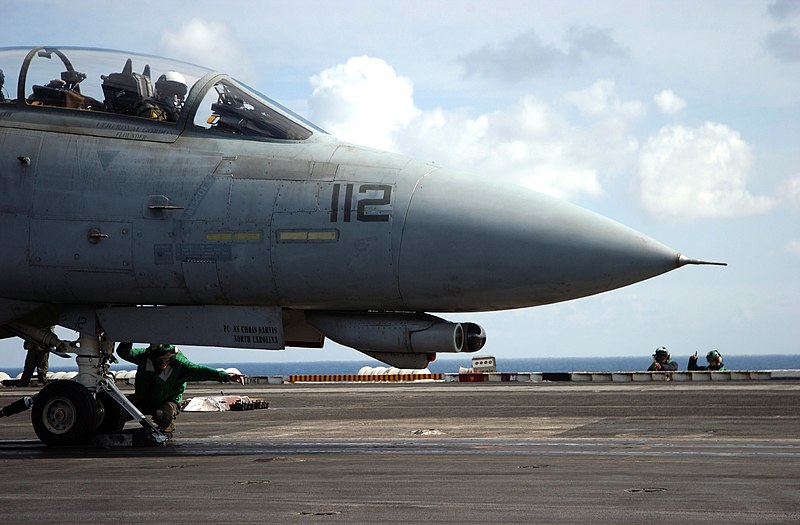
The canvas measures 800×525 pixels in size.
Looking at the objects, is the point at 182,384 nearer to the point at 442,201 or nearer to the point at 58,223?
the point at 58,223

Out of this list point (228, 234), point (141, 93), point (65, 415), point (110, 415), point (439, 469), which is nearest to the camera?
point (439, 469)

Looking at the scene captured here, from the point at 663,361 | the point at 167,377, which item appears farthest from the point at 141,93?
the point at 663,361

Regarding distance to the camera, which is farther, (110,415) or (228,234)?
(110,415)

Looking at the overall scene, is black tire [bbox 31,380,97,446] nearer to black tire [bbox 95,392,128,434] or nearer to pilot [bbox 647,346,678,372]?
black tire [bbox 95,392,128,434]

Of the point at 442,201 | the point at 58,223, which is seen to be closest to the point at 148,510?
the point at 442,201

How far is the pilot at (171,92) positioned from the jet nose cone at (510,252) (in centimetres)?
305

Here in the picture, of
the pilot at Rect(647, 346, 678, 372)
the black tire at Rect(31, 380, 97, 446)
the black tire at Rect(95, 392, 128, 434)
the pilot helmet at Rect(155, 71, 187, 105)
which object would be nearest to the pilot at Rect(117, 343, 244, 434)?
the black tire at Rect(95, 392, 128, 434)

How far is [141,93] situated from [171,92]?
349mm

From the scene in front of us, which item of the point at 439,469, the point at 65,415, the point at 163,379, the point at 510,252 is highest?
the point at 510,252

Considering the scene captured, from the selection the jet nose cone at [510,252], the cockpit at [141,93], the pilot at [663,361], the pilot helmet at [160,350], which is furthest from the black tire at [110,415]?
the pilot at [663,361]

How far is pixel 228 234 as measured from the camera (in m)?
11.8

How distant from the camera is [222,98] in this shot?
496 inches

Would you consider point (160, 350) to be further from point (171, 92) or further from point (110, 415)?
point (171, 92)

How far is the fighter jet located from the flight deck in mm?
1276
